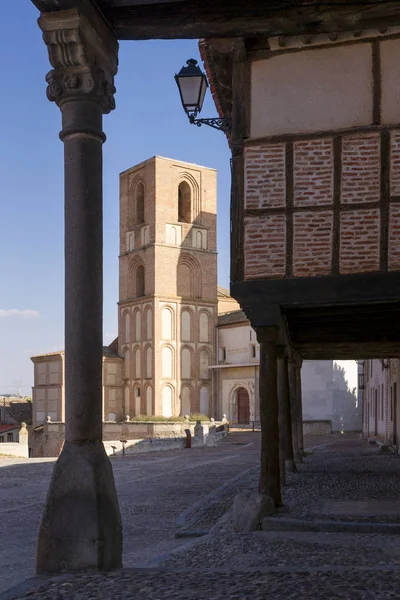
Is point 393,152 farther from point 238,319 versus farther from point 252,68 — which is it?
point 238,319

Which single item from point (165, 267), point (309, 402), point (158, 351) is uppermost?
point (165, 267)

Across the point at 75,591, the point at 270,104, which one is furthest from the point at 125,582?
the point at 270,104

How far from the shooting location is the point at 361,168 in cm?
819

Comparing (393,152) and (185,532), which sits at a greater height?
(393,152)

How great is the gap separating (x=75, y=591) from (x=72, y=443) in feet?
3.48

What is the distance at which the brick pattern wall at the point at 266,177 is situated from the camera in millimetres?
8398

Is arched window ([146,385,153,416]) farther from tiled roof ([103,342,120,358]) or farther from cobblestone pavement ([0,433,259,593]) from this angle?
cobblestone pavement ([0,433,259,593])

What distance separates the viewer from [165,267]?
53875 millimetres

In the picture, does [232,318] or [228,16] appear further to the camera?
[232,318]

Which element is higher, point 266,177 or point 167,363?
point 266,177

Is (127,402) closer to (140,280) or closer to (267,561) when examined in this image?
(140,280)

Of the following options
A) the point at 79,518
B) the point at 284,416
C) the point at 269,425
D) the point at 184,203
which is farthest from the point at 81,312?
the point at 184,203

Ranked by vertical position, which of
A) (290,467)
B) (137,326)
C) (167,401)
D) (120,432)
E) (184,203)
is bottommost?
(120,432)

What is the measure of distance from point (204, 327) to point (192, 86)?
45.9 meters
